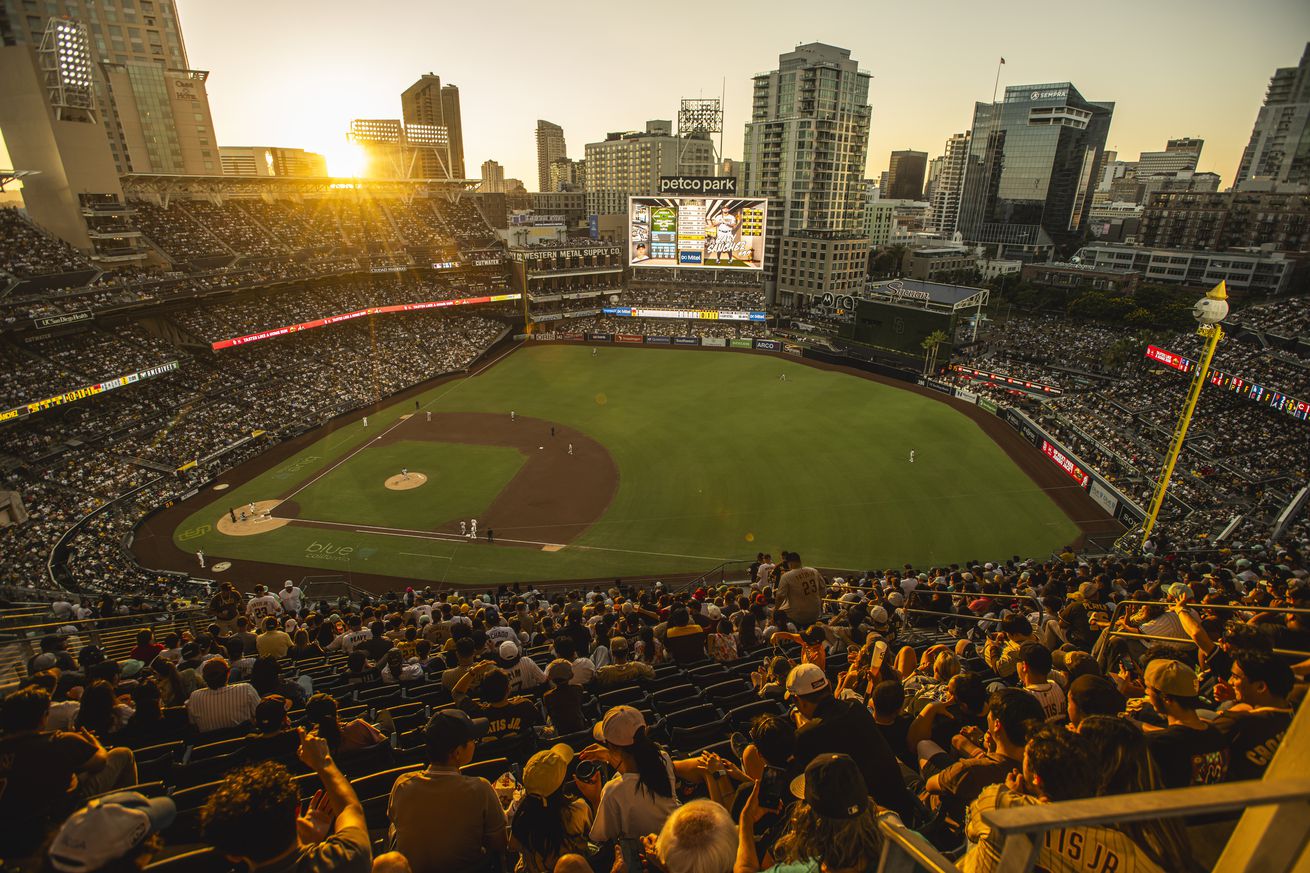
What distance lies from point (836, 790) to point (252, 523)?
35909 mm

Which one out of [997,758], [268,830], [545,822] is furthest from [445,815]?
[997,758]

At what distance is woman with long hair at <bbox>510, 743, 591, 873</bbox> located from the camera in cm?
436

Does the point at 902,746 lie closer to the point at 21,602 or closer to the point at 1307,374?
the point at 21,602

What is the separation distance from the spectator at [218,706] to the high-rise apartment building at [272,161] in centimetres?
16412

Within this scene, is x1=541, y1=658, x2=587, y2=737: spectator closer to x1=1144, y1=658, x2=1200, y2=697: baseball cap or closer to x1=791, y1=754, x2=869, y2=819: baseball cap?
x1=791, y1=754, x2=869, y2=819: baseball cap

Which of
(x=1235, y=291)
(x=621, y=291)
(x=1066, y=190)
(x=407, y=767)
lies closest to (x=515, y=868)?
(x=407, y=767)

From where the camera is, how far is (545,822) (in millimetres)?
4426

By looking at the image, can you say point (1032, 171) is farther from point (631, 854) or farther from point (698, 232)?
point (631, 854)

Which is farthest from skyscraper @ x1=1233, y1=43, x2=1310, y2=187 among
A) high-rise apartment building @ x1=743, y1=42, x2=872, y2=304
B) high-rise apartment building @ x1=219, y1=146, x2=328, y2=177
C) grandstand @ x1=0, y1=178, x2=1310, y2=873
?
high-rise apartment building @ x1=219, y1=146, x2=328, y2=177

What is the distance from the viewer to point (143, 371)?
40.8 metres

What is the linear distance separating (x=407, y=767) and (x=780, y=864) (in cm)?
485

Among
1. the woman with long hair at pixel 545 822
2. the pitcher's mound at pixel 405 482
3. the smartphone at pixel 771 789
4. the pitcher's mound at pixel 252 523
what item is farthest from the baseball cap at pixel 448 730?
the pitcher's mound at pixel 405 482

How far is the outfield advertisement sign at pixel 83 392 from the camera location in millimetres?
32938

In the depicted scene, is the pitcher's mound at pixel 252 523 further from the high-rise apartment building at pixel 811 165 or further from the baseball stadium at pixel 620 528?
the high-rise apartment building at pixel 811 165
